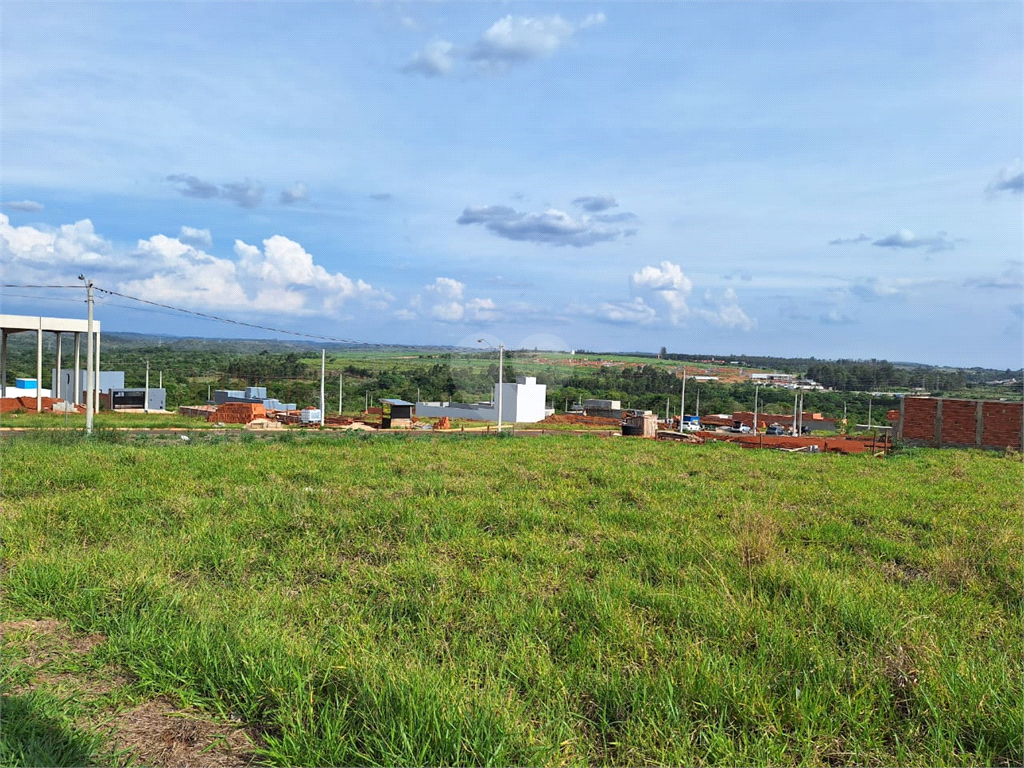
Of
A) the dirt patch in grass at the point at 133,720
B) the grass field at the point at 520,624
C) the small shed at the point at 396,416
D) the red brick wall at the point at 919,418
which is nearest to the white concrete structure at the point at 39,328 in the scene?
the small shed at the point at 396,416

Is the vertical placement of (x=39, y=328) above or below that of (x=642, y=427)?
above

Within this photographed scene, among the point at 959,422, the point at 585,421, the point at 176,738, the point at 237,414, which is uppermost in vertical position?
the point at 959,422

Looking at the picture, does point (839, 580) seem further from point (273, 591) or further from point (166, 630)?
point (166, 630)

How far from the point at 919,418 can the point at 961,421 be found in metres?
1.31

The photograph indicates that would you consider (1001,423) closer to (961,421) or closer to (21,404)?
(961,421)

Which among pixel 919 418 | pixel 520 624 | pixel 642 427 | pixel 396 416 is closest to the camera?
pixel 520 624

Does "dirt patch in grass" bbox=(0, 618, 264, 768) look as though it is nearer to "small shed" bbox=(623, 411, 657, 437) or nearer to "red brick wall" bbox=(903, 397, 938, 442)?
"small shed" bbox=(623, 411, 657, 437)

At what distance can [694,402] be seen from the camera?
2793 inches

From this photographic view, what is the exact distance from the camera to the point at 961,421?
24.7 metres

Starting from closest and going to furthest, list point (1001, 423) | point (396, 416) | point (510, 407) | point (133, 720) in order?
1. point (133, 720)
2. point (1001, 423)
3. point (396, 416)
4. point (510, 407)

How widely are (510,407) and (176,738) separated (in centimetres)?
4342

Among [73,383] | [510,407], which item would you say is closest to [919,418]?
[510,407]

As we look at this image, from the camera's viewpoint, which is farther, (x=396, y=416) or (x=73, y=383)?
(x=73, y=383)

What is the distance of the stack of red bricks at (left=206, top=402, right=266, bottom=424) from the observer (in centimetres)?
3194
